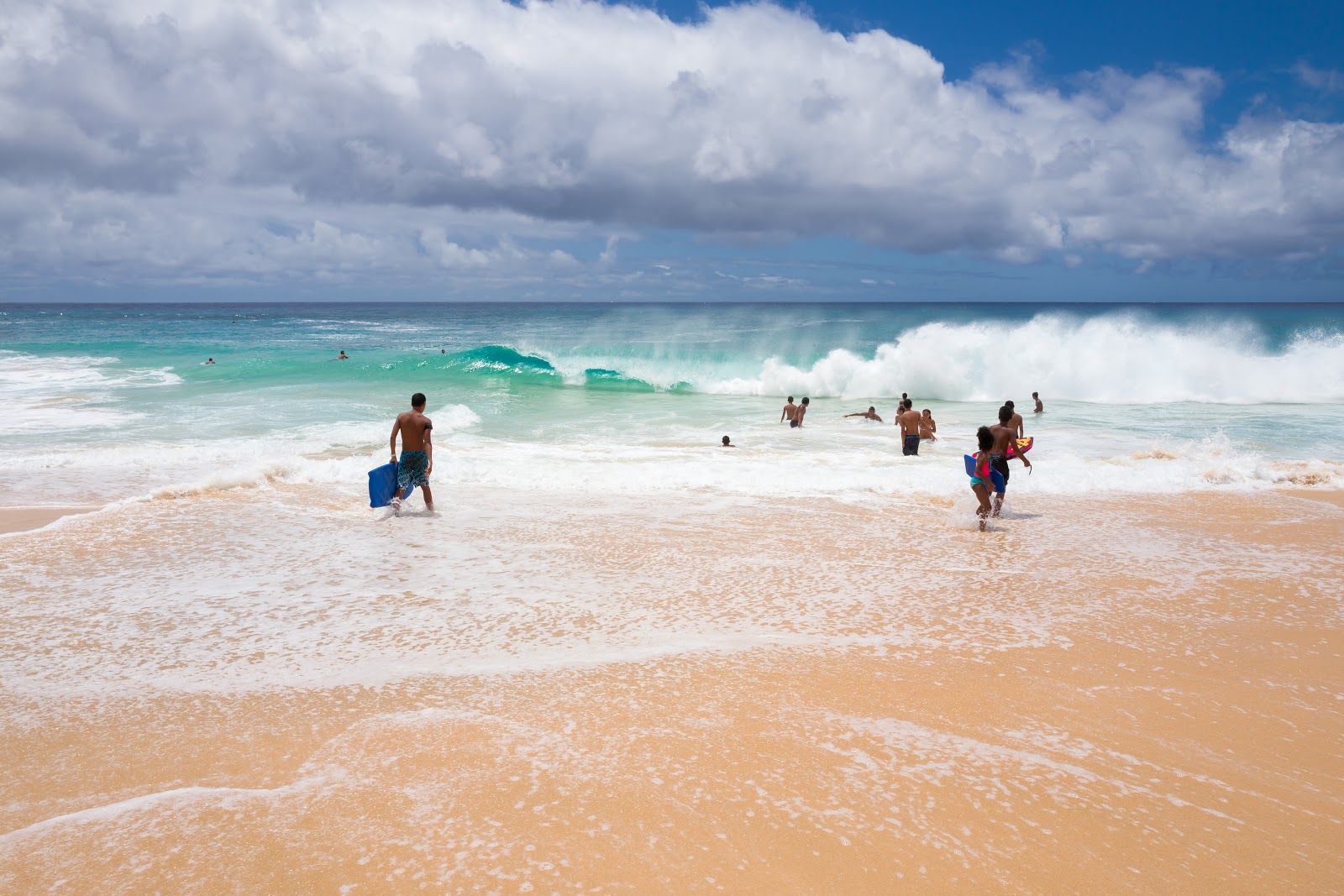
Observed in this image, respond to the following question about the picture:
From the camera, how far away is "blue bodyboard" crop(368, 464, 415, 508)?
938 cm

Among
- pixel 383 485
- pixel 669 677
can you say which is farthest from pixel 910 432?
pixel 669 677

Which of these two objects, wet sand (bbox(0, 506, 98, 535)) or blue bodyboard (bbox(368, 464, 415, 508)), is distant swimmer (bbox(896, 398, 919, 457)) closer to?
blue bodyboard (bbox(368, 464, 415, 508))

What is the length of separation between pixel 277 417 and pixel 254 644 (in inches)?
597

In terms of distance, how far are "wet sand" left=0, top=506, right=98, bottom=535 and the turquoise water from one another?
0.80m

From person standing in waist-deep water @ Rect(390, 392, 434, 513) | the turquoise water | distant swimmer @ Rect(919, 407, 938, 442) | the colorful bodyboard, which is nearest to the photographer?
person standing in waist-deep water @ Rect(390, 392, 434, 513)

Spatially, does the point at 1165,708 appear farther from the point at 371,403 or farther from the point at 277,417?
the point at 371,403

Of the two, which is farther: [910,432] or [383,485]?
[910,432]

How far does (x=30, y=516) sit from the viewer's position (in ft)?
29.9

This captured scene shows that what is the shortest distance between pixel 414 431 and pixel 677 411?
1346 centimetres

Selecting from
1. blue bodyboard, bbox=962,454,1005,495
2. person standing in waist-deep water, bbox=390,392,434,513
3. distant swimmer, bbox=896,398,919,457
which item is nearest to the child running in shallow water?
blue bodyboard, bbox=962,454,1005,495

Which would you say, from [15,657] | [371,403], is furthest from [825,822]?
[371,403]

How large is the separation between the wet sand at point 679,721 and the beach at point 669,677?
0.07 ft

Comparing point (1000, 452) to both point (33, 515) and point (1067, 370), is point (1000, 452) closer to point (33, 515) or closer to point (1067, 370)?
point (33, 515)

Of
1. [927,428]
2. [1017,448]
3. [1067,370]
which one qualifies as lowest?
[927,428]
